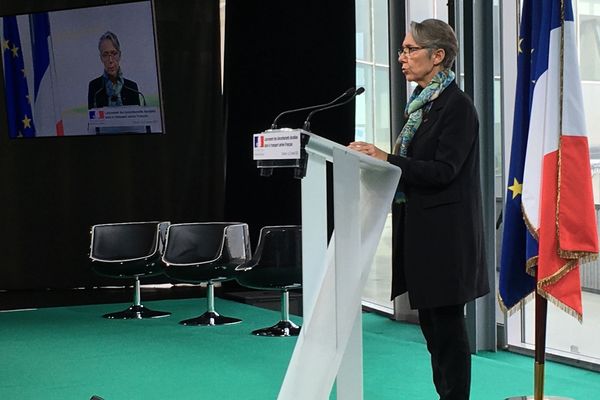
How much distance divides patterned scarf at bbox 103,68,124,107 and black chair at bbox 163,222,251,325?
8.15ft

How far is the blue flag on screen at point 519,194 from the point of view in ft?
14.0

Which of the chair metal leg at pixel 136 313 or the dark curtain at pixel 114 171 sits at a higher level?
the dark curtain at pixel 114 171

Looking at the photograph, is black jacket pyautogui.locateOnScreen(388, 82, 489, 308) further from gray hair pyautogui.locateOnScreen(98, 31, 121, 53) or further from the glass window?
gray hair pyautogui.locateOnScreen(98, 31, 121, 53)

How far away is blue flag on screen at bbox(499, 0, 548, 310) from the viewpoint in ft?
14.0

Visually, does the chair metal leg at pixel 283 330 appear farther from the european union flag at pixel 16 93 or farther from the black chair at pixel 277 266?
the european union flag at pixel 16 93

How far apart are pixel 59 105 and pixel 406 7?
4.34 m

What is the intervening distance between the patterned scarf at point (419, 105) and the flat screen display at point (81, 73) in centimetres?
691

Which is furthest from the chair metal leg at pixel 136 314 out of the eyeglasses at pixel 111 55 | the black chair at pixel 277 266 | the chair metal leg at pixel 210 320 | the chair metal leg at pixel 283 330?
the eyeglasses at pixel 111 55

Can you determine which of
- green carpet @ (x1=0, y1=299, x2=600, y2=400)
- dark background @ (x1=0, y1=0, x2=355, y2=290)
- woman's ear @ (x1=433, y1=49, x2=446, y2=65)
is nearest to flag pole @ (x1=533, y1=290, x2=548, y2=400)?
green carpet @ (x1=0, y1=299, x2=600, y2=400)

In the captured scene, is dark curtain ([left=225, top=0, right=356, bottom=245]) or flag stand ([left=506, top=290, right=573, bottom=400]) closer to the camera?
flag stand ([left=506, top=290, right=573, bottom=400])

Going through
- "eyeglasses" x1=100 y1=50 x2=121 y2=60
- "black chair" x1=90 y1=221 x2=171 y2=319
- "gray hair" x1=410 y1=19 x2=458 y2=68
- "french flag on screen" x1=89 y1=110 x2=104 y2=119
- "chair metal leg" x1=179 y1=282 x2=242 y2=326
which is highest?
"eyeglasses" x1=100 y1=50 x2=121 y2=60

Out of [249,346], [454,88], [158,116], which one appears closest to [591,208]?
[454,88]

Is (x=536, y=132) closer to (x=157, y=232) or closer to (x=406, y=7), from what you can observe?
(x=406, y=7)

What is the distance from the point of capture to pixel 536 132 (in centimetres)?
413
